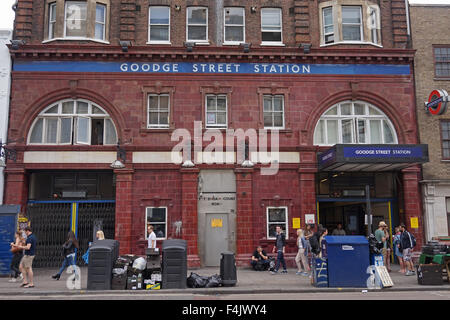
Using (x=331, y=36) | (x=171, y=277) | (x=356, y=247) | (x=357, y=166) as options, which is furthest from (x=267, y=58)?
(x=171, y=277)

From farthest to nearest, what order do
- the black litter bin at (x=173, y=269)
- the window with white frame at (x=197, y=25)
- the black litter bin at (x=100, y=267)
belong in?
the window with white frame at (x=197, y=25)
the black litter bin at (x=173, y=269)
the black litter bin at (x=100, y=267)

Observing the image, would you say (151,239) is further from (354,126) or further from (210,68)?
(354,126)

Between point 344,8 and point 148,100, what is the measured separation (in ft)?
34.8

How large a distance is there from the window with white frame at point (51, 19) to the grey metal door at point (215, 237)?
36.7 ft

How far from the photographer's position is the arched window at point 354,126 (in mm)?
19859

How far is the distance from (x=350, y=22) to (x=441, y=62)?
501 centimetres

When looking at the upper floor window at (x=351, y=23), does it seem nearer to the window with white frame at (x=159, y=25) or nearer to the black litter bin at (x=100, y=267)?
the window with white frame at (x=159, y=25)

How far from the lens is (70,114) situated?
19125 mm

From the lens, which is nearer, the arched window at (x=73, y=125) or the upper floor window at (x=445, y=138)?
the arched window at (x=73, y=125)

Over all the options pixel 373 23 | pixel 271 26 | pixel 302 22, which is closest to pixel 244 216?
pixel 271 26

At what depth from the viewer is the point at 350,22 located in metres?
20.5

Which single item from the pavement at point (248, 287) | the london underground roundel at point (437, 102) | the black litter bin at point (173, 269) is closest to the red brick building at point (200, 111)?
the london underground roundel at point (437, 102)

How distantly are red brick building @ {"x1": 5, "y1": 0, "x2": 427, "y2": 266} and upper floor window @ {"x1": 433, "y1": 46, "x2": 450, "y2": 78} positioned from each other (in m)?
1.92

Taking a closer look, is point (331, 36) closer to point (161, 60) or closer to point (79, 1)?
point (161, 60)
